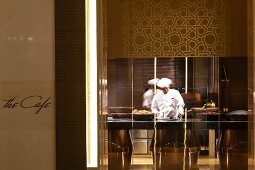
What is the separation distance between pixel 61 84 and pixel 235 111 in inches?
223

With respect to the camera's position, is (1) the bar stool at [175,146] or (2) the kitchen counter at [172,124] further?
(2) the kitchen counter at [172,124]

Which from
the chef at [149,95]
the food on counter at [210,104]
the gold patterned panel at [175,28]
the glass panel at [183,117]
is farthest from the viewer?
the food on counter at [210,104]

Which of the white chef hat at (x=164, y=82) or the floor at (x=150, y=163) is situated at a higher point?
the white chef hat at (x=164, y=82)

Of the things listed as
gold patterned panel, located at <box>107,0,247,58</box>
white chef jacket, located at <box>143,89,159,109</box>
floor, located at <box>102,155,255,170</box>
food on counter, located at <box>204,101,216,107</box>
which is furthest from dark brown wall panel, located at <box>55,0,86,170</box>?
food on counter, located at <box>204,101,216,107</box>

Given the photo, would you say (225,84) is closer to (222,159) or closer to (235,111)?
(235,111)

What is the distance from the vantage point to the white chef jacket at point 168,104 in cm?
779

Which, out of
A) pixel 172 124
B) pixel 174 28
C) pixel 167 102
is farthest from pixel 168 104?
pixel 174 28

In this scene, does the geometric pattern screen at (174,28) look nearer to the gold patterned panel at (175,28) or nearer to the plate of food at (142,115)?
the gold patterned panel at (175,28)

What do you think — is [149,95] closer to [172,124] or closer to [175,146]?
[172,124]

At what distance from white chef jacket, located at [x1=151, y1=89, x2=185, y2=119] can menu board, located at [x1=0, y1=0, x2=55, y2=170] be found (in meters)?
4.96

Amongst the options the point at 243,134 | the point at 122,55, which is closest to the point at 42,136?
the point at 122,55

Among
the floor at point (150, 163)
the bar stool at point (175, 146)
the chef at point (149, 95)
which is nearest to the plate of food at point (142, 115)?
the chef at point (149, 95)

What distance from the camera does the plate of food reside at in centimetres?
773

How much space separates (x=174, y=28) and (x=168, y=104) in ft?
7.58
